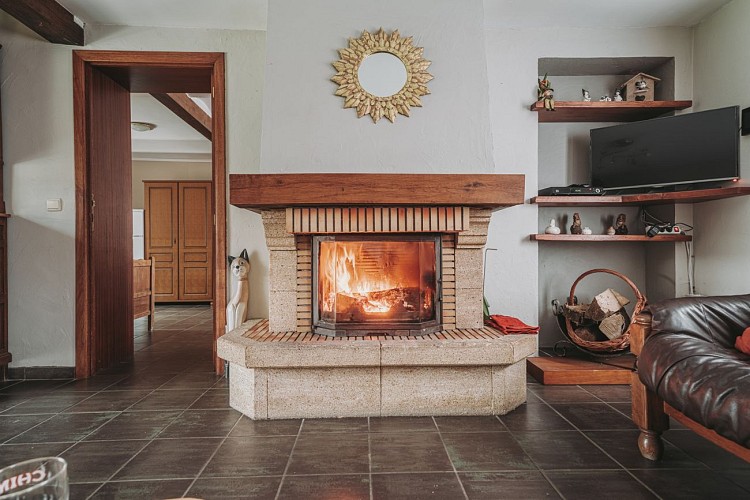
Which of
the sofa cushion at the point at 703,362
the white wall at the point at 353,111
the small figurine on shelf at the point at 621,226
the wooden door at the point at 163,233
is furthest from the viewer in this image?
the wooden door at the point at 163,233

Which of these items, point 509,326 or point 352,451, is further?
point 509,326

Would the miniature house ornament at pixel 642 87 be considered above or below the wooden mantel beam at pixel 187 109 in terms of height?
below

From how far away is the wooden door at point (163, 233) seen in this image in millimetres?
6824

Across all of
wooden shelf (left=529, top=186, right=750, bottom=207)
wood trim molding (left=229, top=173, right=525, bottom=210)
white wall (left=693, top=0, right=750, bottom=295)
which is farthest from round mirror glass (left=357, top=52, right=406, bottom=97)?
white wall (left=693, top=0, right=750, bottom=295)

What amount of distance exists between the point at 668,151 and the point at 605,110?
0.52 metres

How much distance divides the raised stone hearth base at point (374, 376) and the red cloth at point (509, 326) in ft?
0.55

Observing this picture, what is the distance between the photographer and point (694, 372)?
4.72 ft

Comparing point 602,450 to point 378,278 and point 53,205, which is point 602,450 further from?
point 53,205

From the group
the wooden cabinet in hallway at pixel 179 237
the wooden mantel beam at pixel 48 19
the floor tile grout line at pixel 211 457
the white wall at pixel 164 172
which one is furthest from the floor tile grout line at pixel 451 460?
the white wall at pixel 164 172

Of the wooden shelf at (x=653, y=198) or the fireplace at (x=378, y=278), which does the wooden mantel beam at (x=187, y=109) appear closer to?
the fireplace at (x=378, y=278)

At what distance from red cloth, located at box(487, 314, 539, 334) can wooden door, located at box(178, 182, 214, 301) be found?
5379 mm

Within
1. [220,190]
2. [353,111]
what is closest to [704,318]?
[353,111]

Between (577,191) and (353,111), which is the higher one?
(353,111)

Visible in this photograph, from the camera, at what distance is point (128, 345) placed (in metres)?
3.47
